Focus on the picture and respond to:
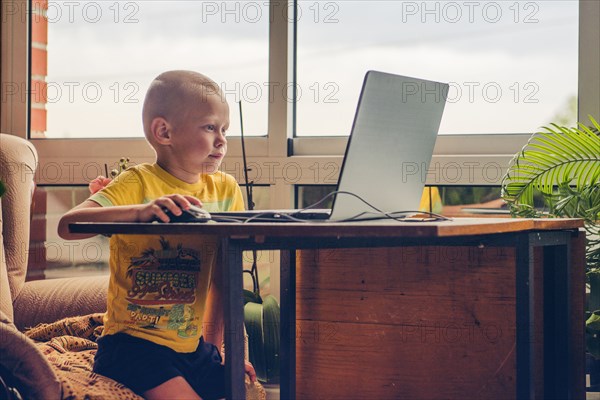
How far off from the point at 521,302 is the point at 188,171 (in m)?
0.72

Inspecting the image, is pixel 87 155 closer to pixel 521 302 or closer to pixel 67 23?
pixel 67 23

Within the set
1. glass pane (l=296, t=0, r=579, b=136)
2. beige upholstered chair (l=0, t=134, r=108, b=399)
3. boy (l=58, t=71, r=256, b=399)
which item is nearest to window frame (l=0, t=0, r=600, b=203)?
glass pane (l=296, t=0, r=579, b=136)

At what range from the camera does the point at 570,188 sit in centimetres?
217

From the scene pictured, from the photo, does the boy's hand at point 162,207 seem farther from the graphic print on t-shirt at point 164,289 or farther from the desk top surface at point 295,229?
the graphic print on t-shirt at point 164,289

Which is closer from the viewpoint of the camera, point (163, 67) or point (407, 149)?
point (407, 149)

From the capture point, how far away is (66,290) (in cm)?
211

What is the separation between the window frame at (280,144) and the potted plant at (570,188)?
26cm

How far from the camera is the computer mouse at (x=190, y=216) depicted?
1238 mm

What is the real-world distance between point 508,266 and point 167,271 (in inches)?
27.7

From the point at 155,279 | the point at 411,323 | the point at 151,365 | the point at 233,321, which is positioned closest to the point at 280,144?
the point at 411,323

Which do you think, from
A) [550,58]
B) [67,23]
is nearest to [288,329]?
[550,58]

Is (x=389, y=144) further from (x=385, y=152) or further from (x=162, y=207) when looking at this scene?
(x=162, y=207)

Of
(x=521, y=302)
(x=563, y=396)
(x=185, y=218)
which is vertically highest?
(x=185, y=218)

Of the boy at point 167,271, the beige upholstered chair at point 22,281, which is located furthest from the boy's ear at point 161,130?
the beige upholstered chair at point 22,281
